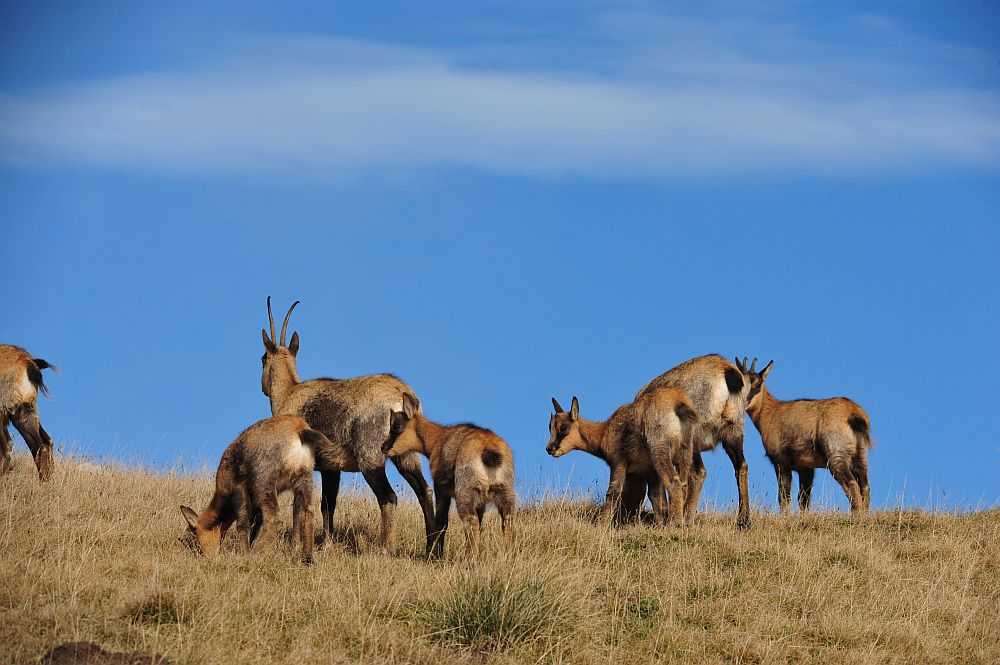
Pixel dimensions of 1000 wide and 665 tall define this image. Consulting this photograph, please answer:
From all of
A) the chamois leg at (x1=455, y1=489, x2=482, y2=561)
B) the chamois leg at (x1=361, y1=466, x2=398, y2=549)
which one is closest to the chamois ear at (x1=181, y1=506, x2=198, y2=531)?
the chamois leg at (x1=361, y1=466, x2=398, y2=549)

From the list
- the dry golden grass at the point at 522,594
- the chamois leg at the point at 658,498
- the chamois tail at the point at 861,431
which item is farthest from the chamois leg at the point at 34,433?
the chamois tail at the point at 861,431

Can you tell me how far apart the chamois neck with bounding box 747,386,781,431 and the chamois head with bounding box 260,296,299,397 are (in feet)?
24.6

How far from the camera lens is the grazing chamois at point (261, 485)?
1314cm

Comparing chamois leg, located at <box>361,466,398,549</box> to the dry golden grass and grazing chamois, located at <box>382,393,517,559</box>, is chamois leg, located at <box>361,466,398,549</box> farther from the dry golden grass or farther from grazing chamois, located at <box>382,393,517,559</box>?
grazing chamois, located at <box>382,393,517,559</box>

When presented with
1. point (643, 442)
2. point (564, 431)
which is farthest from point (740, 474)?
point (564, 431)

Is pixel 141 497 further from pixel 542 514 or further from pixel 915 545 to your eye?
pixel 915 545

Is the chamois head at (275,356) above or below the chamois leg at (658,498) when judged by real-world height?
above

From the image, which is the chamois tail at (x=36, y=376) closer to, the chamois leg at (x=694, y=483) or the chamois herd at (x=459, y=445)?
the chamois herd at (x=459, y=445)

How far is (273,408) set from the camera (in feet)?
52.6

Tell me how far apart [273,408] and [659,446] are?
17.2 feet

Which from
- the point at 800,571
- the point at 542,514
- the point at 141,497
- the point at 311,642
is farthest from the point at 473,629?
the point at 141,497

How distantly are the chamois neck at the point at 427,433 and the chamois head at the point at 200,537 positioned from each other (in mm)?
2571

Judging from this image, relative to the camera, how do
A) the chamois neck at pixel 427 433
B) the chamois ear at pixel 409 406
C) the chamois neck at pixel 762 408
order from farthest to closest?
the chamois neck at pixel 762 408 → the chamois ear at pixel 409 406 → the chamois neck at pixel 427 433

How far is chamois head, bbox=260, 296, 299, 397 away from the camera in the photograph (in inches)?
651
